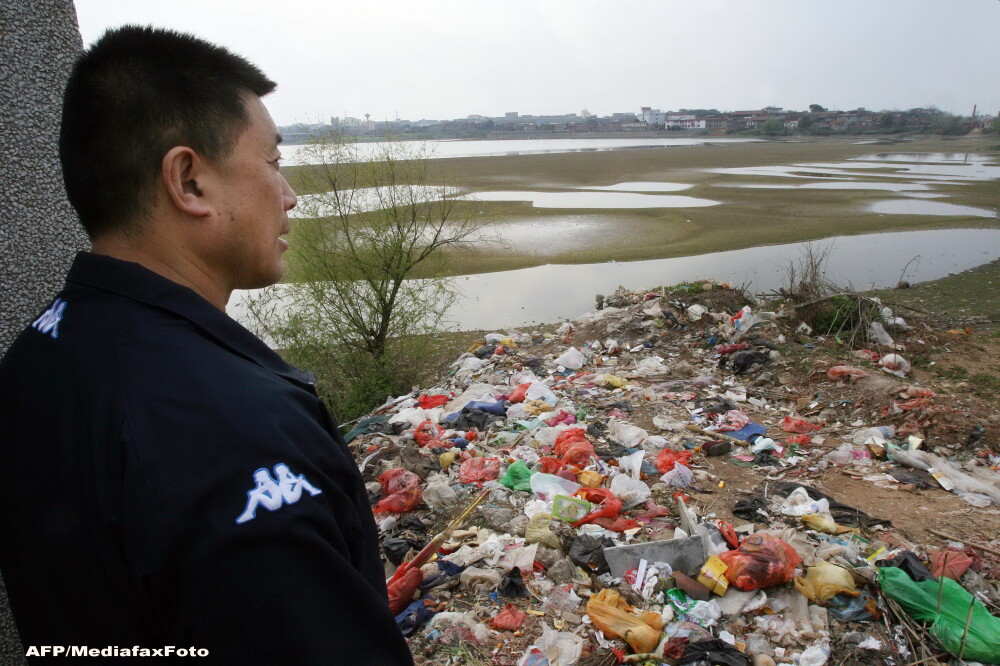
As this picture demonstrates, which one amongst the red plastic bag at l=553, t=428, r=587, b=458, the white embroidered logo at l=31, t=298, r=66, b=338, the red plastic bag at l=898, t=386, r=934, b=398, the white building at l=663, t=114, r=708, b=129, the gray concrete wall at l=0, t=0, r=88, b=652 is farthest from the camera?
the white building at l=663, t=114, r=708, b=129

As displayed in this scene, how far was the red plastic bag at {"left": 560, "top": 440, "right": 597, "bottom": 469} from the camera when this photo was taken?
16.9 ft

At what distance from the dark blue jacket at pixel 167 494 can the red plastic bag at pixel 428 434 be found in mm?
4859

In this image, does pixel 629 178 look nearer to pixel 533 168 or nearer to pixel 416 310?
pixel 533 168

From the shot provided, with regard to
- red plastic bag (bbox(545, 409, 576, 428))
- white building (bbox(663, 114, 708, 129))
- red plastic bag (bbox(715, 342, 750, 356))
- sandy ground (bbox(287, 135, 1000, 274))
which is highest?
white building (bbox(663, 114, 708, 129))

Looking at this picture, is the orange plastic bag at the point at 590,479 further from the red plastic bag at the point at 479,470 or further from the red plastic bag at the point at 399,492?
the red plastic bag at the point at 399,492

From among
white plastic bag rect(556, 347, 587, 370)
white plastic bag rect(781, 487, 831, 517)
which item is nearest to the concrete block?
white plastic bag rect(781, 487, 831, 517)

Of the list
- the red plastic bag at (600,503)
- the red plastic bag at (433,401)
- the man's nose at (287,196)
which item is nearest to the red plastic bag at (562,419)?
the red plastic bag at (600,503)

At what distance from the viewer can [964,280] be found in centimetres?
1328

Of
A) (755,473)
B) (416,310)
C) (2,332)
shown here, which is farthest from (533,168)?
(2,332)

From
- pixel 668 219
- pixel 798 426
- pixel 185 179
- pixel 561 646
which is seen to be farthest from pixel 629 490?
pixel 668 219

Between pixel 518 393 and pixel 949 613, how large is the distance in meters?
4.35

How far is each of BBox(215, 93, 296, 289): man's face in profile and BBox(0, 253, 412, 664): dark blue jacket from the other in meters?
0.16

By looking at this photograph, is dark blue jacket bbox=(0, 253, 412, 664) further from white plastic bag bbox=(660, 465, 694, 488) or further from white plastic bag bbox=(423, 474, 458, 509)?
white plastic bag bbox=(660, 465, 694, 488)

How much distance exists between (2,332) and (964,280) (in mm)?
16379
